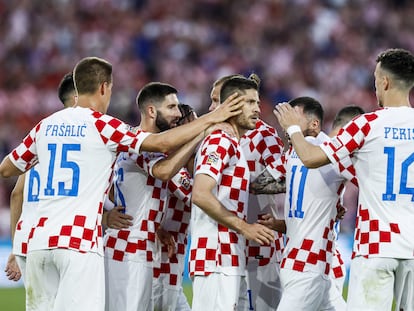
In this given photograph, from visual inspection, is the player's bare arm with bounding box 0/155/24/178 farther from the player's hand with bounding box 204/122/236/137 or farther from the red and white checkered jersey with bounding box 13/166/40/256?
the player's hand with bounding box 204/122/236/137

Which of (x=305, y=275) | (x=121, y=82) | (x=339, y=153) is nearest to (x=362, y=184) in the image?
(x=339, y=153)

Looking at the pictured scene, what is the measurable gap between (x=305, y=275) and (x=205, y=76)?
1261 centimetres

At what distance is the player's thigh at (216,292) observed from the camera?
687 cm

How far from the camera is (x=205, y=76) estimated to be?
1958 centimetres

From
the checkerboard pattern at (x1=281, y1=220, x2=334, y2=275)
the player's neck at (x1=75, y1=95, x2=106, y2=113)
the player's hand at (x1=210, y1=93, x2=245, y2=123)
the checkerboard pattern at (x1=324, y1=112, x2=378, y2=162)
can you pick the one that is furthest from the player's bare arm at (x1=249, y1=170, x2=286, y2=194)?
the player's neck at (x1=75, y1=95, x2=106, y2=113)

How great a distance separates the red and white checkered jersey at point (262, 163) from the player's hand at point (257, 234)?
1113 millimetres

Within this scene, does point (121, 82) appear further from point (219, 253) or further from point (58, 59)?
point (219, 253)

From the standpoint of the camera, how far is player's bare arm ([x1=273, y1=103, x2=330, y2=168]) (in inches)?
264

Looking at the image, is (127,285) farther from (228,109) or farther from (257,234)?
(228,109)

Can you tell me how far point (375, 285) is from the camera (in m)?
6.43

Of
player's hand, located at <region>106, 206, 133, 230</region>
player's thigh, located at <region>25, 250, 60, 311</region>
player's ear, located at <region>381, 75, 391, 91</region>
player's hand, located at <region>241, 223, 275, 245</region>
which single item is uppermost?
player's ear, located at <region>381, 75, 391, 91</region>

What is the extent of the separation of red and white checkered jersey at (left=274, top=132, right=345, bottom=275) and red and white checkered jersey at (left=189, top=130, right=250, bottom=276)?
0.47 metres

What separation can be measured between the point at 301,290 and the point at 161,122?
188cm

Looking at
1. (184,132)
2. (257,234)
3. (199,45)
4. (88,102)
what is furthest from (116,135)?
(199,45)
